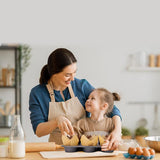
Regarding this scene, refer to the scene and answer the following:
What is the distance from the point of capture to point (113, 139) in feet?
6.86

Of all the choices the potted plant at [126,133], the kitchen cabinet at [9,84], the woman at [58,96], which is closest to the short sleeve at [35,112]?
the woman at [58,96]

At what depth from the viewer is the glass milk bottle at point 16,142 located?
1.88 meters

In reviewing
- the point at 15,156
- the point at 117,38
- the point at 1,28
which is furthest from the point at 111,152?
the point at 117,38

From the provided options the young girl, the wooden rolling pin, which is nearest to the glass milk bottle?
the wooden rolling pin

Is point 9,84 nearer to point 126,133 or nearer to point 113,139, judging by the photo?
point 126,133

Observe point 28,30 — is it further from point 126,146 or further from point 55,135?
point 126,146

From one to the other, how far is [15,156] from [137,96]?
381 cm

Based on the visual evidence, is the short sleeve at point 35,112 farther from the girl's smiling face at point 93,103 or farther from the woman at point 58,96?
the girl's smiling face at point 93,103

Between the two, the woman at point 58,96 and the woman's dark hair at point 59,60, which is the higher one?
the woman's dark hair at point 59,60

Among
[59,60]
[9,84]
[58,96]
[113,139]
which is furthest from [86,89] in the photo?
[9,84]

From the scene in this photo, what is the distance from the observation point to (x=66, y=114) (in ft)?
8.16

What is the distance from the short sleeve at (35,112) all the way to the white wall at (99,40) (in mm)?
1537

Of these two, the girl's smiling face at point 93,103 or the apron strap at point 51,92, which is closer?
the girl's smiling face at point 93,103

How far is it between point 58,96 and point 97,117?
0.36 m
